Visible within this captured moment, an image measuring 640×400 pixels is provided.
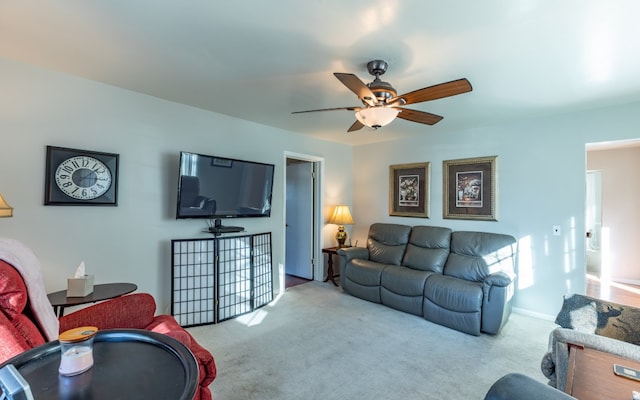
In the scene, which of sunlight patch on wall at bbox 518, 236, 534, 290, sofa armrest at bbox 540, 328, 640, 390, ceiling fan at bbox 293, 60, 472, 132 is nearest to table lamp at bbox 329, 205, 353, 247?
sunlight patch on wall at bbox 518, 236, 534, 290

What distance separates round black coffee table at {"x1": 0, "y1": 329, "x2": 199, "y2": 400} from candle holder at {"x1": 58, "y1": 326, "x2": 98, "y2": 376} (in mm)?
19

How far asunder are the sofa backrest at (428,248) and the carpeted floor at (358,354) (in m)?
0.71

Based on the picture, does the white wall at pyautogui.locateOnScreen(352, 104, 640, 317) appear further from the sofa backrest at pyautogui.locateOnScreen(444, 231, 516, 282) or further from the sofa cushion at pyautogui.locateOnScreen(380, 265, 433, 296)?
the sofa cushion at pyautogui.locateOnScreen(380, 265, 433, 296)

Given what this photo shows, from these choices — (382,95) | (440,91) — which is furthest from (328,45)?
(440,91)

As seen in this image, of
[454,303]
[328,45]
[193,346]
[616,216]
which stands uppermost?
[328,45]

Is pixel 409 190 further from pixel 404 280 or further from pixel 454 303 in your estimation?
pixel 454 303

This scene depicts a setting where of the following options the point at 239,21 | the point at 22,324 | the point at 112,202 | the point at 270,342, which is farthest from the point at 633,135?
the point at 112,202

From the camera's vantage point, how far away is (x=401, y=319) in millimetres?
3451

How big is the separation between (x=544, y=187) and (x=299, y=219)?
11.3 feet

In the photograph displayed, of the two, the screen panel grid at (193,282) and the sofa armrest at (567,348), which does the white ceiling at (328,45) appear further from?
the sofa armrest at (567,348)

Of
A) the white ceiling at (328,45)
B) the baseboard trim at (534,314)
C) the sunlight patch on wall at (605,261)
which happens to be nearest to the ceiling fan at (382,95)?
the white ceiling at (328,45)

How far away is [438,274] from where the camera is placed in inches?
143

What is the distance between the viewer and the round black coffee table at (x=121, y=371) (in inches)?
34.4

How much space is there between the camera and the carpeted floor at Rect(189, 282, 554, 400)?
216 cm
